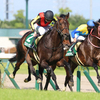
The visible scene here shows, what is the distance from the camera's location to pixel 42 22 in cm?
636

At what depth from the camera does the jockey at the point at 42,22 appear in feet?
19.8

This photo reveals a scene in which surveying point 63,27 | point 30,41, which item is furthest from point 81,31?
point 63,27

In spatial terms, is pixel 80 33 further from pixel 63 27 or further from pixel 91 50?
pixel 63 27

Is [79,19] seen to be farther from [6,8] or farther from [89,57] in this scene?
[89,57]

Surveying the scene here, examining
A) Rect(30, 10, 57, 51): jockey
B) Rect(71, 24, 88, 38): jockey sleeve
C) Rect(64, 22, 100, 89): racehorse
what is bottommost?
Rect(64, 22, 100, 89): racehorse

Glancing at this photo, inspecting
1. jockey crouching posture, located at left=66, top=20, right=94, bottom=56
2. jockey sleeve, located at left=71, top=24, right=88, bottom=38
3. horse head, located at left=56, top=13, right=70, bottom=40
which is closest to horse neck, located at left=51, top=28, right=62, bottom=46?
horse head, located at left=56, top=13, right=70, bottom=40

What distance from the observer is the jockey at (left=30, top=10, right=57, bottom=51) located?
19.8ft

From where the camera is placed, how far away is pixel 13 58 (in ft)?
24.4

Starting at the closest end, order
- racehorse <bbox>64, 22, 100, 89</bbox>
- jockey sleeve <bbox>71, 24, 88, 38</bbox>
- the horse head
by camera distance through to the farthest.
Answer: the horse head
racehorse <bbox>64, 22, 100, 89</bbox>
jockey sleeve <bbox>71, 24, 88, 38</bbox>

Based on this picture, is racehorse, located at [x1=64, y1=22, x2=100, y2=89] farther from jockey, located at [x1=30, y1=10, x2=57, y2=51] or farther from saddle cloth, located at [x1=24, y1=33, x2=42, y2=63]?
saddle cloth, located at [x1=24, y1=33, x2=42, y2=63]

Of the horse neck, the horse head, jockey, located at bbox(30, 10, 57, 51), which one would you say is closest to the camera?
the horse head

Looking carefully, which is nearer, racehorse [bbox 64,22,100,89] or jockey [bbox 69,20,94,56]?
racehorse [bbox 64,22,100,89]

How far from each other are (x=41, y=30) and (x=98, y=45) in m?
1.34

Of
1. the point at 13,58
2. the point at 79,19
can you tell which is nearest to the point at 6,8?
the point at 79,19
